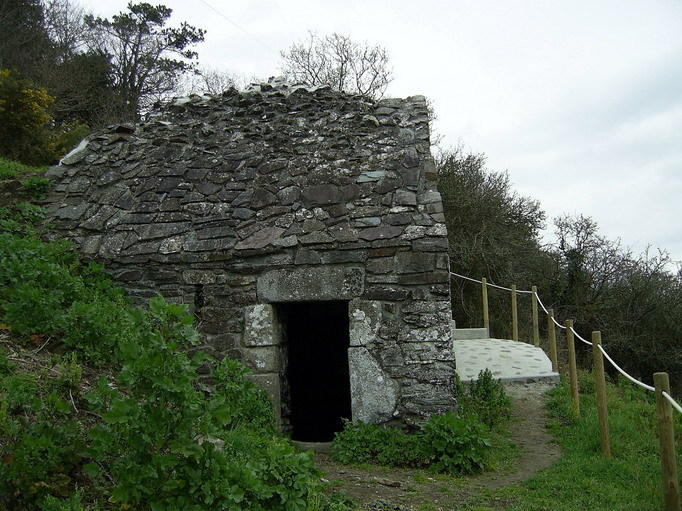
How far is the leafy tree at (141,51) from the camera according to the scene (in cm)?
2144

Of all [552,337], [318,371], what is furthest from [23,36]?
[552,337]

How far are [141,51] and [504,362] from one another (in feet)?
60.7

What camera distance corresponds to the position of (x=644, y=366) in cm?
1438

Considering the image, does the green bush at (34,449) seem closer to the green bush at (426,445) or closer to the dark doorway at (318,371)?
the green bush at (426,445)

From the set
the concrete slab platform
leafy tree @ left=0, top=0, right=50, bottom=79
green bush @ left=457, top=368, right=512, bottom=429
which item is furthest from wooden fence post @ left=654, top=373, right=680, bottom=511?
leafy tree @ left=0, top=0, right=50, bottom=79

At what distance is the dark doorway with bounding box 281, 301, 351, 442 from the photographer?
31.3ft

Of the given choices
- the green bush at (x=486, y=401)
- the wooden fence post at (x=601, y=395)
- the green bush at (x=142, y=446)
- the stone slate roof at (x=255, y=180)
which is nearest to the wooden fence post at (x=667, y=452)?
the wooden fence post at (x=601, y=395)

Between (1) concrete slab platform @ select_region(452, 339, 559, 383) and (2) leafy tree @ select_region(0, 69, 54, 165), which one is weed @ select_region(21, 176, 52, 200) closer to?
(2) leafy tree @ select_region(0, 69, 54, 165)

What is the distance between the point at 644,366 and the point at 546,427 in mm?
8402

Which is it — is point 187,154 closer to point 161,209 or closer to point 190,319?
point 161,209

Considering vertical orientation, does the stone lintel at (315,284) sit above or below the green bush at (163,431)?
above

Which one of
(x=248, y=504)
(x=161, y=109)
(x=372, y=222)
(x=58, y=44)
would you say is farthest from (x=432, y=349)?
(x=58, y=44)

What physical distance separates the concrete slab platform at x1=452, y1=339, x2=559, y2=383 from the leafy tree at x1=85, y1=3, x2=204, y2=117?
600 inches

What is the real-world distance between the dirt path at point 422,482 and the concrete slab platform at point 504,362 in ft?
6.43
